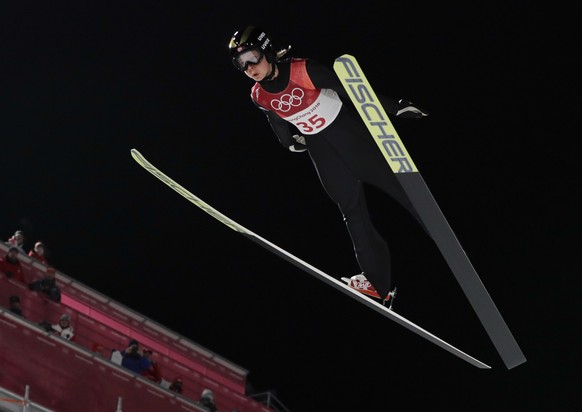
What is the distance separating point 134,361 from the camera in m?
13.4

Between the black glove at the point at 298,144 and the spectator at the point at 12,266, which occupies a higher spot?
the spectator at the point at 12,266

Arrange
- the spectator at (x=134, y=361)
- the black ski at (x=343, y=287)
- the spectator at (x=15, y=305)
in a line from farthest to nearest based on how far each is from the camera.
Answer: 1. the spectator at (x=134, y=361)
2. the spectator at (x=15, y=305)
3. the black ski at (x=343, y=287)

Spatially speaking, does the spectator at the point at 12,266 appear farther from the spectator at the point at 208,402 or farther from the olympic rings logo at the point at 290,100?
the olympic rings logo at the point at 290,100

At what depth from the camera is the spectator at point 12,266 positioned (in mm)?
13192

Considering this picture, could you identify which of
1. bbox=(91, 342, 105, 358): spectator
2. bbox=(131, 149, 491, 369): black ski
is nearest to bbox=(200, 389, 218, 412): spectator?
bbox=(91, 342, 105, 358): spectator

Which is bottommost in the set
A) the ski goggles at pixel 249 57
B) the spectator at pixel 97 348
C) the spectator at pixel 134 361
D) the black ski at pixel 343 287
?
the black ski at pixel 343 287

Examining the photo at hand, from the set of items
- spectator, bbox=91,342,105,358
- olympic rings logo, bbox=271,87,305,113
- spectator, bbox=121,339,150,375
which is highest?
spectator, bbox=91,342,105,358

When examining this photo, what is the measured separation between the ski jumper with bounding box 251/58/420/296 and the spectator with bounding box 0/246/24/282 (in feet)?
16.8

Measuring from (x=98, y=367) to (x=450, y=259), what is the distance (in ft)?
16.1

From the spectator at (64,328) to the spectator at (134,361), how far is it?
60 cm

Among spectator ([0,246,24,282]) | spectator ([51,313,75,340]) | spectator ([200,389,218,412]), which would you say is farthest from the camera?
spectator ([200,389,218,412])

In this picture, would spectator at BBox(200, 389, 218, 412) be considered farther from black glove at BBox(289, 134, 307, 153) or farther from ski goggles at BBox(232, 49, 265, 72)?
ski goggles at BBox(232, 49, 265, 72)

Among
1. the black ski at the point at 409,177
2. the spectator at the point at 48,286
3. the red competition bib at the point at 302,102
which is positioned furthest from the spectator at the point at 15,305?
the black ski at the point at 409,177

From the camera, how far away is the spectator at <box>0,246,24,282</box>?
13192 millimetres
